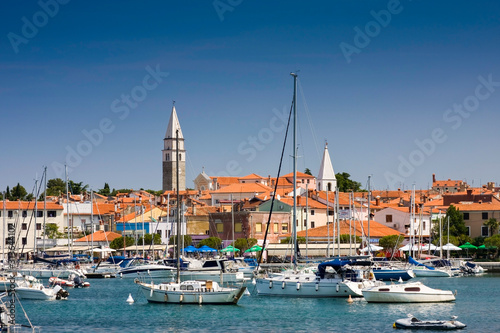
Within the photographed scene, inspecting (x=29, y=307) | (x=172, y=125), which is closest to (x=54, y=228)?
(x=29, y=307)

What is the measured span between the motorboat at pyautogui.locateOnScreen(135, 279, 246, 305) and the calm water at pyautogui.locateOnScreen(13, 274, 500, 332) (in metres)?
0.34

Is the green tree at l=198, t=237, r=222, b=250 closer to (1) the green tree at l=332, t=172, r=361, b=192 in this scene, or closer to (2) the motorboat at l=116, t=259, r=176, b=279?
(2) the motorboat at l=116, t=259, r=176, b=279

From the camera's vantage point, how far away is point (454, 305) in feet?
137

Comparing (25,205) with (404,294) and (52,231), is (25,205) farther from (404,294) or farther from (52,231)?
(404,294)

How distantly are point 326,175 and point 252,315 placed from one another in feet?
342

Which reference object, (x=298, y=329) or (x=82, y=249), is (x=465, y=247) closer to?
(x=82, y=249)

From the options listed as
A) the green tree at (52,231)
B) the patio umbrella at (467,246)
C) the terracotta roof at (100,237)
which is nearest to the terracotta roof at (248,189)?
the green tree at (52,231)

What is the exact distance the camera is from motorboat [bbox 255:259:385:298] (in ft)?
141

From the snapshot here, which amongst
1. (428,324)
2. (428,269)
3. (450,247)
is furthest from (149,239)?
(428,324)

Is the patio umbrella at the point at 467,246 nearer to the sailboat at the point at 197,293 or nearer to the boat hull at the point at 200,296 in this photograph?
the sailboat at the point at 197,293

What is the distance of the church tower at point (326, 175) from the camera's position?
13988 centimetres

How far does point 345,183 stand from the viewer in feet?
515

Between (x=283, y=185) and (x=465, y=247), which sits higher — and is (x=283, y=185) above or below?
above

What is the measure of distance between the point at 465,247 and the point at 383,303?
146 ft
